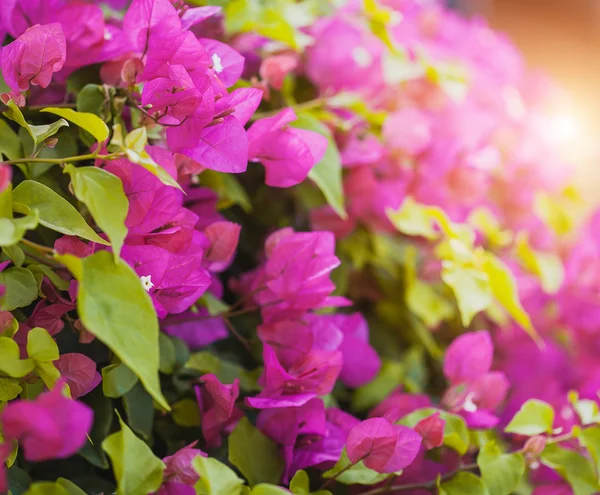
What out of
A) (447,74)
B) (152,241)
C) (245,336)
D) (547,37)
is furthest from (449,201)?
(547,37)

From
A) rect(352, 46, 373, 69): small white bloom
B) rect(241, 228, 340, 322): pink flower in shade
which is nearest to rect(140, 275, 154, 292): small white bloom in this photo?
rect(241, 228, 340, 322): pink flower in shade

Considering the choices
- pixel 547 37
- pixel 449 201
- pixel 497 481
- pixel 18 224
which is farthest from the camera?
pixel 547 37

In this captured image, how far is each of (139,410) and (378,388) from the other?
20 centimetres

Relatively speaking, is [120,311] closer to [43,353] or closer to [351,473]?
[43,353]

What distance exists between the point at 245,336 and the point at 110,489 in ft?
0.50

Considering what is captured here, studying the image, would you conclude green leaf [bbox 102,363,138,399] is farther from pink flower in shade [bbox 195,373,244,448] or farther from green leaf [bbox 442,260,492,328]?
green leaf [bbox 442,260,492,328]

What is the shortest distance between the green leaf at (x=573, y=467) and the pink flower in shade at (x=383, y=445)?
116 millimetres

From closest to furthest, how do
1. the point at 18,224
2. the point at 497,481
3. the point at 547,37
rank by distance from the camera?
1. the point at 18,224
2. the point at 497,481
3. the point at 547,37

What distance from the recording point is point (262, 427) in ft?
1.38

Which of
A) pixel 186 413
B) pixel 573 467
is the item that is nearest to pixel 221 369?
pixel 186 413

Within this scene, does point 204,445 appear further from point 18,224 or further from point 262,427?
point 18,224

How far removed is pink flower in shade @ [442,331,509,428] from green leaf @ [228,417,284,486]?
5.7 inches

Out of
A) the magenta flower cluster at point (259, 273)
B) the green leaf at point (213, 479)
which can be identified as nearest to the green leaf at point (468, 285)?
the magenta flower cluster at point (259, 273)

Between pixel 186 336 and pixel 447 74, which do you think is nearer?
pixel 186 336
